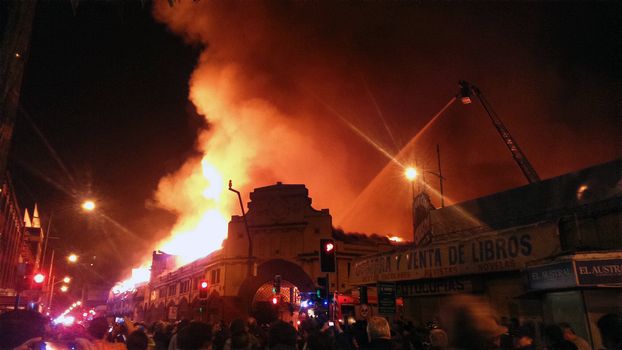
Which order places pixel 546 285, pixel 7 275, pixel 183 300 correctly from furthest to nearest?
pixel 183 300 < pixel 7 275 < pixel 546 285

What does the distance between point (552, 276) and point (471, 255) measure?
2.80 meters

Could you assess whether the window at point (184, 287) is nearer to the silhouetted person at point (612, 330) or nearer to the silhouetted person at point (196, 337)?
the silhouetted person at point (196, 337)

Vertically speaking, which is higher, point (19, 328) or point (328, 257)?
point (328, 257)

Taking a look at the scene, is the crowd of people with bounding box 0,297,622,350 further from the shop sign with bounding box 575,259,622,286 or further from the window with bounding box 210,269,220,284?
the window with bounding box 210,269,220,284

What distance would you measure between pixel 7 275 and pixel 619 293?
43311 mm

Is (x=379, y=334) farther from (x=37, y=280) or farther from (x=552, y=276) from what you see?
(x=37, y=280)

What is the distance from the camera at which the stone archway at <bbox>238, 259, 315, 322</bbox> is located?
122 feet

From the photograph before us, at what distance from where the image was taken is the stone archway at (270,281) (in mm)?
37219

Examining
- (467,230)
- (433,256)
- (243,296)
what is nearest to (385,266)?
(433,256)

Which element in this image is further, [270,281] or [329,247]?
[270,281]

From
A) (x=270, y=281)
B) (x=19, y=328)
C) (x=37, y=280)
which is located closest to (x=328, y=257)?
(x=19, y=328)

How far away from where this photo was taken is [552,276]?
929cm

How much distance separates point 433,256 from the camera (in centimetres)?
1327

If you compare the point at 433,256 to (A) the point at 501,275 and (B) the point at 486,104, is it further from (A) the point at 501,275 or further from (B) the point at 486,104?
(B) the point at 486,104
